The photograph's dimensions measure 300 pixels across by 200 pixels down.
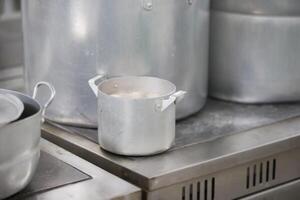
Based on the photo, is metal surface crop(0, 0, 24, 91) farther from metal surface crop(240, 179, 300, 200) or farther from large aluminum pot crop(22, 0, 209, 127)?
metal surface crop(240, 179, 300, 200)

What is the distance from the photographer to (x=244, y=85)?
1.25 metres

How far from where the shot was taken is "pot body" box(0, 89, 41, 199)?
82 cm

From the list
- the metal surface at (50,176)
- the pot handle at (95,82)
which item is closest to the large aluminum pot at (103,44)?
the pot handle at (95,82)

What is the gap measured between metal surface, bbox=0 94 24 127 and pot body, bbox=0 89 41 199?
0.02m

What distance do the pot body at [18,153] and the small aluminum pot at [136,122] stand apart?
13 centimetres

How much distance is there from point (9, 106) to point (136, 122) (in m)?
0.18

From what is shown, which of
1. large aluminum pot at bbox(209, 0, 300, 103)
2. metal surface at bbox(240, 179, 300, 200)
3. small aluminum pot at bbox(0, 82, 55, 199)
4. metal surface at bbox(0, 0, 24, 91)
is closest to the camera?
small aluminum pot at bbox(0, 82, 55, 199)

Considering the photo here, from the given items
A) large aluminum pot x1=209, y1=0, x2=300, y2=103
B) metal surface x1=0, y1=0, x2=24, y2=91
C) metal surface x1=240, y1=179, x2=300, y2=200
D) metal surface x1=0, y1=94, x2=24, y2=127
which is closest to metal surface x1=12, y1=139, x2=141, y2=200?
metal surface x1=0, y1=94, x2=24, y2=127

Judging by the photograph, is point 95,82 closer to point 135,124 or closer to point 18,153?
point 135,124

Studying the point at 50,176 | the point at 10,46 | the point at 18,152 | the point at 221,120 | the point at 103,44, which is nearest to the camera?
the point at 18,152

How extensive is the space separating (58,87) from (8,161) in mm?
292

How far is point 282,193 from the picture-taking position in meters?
1.12

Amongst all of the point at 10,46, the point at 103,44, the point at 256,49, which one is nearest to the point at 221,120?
the point at 256,49

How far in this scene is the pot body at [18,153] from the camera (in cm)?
82
